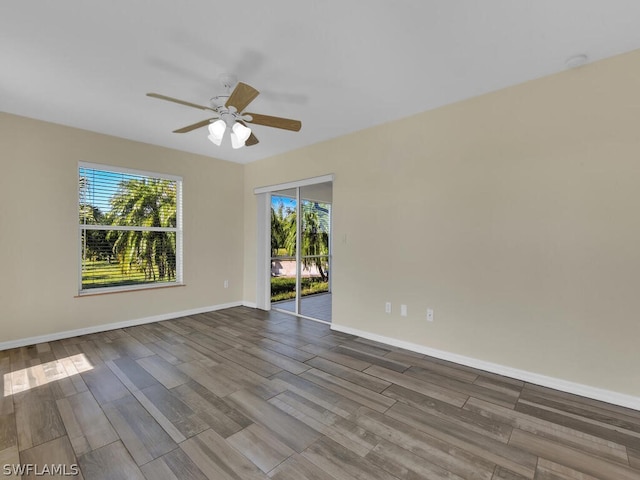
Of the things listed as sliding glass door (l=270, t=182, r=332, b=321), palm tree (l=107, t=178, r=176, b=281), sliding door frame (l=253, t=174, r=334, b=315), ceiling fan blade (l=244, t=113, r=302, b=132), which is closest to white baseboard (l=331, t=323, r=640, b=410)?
sliding glass door (l=270, t=182, r=332, b=321)

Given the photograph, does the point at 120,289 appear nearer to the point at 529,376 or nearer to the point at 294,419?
the point at 294,419

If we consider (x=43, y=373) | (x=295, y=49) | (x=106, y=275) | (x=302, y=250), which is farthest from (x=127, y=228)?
(x=295, y=49)

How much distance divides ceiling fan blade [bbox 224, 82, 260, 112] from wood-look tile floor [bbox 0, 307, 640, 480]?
7.46 ft

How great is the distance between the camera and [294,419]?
6.80 feet

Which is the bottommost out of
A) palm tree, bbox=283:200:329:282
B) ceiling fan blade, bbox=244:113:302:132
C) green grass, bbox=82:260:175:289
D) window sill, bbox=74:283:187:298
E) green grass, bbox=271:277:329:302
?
green grass, bbox=271:277:329:302

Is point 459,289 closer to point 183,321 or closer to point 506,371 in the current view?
point 506,371

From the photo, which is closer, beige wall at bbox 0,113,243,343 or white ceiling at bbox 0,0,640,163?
white ceiling at bbox 0,0,640,163

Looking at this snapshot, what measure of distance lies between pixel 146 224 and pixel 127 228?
262mm

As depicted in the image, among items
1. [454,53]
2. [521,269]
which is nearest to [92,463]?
[521,269]

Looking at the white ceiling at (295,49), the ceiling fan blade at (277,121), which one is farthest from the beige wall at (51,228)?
the ceiling fan blade at (277,121)

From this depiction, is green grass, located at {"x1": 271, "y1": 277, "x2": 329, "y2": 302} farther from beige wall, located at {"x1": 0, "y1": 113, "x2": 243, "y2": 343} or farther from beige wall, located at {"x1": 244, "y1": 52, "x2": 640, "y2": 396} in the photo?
beige wall, located at {"x1": 0, "y1": 113, "x2": 243, "y2": 343}

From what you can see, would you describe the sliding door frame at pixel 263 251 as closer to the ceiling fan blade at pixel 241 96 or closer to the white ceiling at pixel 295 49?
the white ceiling at pixel 295 49

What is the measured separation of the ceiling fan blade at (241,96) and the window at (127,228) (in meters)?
2.77

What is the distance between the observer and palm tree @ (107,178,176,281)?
13.7ft
